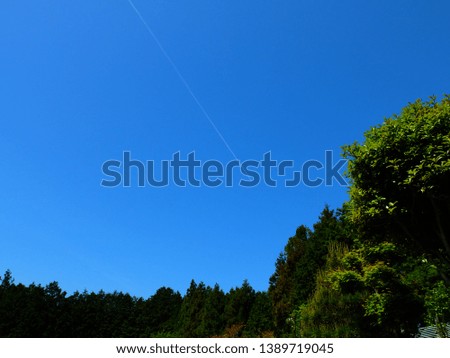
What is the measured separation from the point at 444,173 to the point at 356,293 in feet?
59.4

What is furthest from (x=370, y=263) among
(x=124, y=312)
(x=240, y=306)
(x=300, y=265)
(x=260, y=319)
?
(x=124, y=312)

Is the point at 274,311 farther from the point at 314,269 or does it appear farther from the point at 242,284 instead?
the point at 242,284

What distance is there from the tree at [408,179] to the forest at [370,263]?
42 mm

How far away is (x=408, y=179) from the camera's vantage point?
17891 millimetres

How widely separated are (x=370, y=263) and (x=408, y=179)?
18175 millimetres

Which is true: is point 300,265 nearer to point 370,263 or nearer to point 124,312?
point 370,263

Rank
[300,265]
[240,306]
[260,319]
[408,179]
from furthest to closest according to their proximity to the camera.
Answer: [240,306]
[260,319]
[300,265]
[408,179]

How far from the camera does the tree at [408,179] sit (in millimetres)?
17859

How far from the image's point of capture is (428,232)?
65.0 ft

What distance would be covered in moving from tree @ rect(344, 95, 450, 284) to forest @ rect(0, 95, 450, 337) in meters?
0.04

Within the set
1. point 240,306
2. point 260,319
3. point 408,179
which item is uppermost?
point 240,306

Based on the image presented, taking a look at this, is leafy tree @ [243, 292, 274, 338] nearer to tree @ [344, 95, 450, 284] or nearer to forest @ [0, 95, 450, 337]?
forest @ [0, 95, 450, 337]
